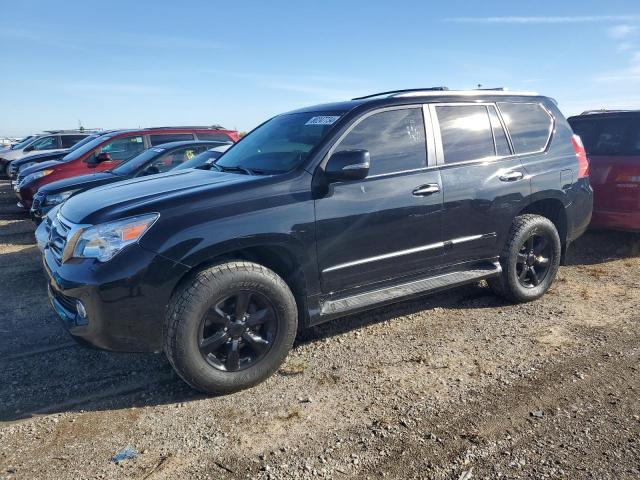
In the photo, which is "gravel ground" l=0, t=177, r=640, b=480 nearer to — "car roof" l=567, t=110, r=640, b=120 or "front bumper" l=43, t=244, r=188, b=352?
"front bumper" l=43, t=244, r=188, b=352

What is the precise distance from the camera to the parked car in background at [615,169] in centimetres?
618

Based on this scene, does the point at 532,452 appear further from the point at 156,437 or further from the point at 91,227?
the point at 91,227

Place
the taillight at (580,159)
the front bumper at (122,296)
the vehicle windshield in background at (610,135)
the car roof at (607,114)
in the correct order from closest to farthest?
the front bumper at (122,296), the taillight at (580,159), the vehicle windshield in background at (610,135), the car roof at (607,114)

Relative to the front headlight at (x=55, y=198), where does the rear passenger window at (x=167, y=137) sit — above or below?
above

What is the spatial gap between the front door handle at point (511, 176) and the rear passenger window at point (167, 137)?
283 inches

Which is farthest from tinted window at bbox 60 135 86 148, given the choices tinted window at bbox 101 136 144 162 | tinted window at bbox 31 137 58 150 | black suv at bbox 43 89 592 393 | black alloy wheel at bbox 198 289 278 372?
black alloy wheel at bbox 198 289 278 372

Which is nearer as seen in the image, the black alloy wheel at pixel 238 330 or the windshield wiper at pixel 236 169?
the black alloy wheel at pixel 238 330

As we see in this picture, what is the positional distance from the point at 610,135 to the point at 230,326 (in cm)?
571

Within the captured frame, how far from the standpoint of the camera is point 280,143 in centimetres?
428

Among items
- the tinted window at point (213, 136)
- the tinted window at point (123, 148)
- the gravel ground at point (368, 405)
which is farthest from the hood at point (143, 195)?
the tinted window at point (213, 136)

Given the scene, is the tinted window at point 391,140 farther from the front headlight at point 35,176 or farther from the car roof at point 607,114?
the front headlight at point 35,176

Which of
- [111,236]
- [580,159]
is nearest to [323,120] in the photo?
[111,236]

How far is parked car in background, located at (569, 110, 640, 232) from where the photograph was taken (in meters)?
6.18

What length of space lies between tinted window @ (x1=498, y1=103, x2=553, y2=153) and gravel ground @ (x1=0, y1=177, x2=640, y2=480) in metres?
1.51
